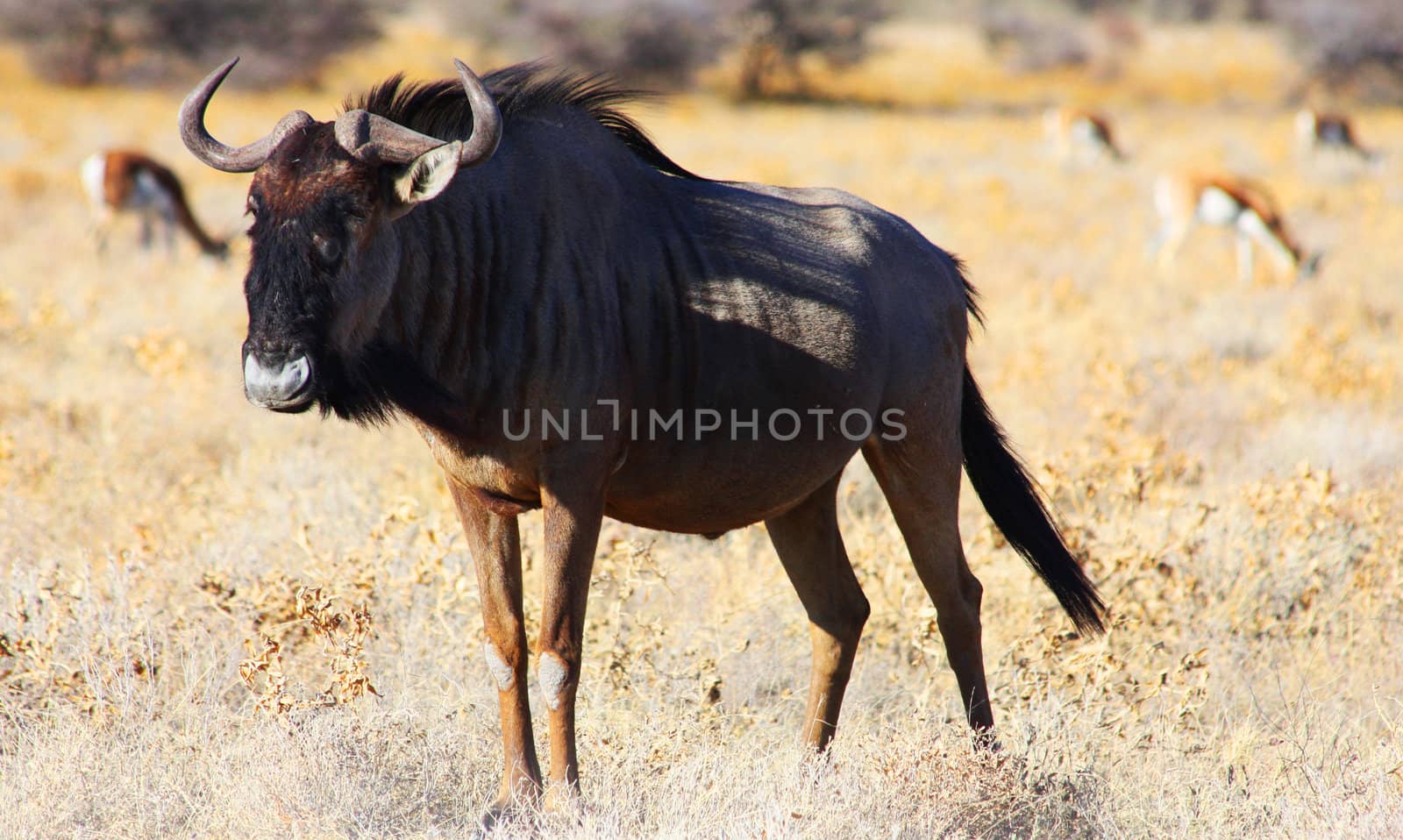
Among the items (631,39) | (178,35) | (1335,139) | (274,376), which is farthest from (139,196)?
(631,39)

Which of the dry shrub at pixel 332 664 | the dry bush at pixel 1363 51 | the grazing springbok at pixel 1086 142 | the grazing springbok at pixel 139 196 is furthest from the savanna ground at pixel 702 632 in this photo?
the dry bush at pixel 1363 51

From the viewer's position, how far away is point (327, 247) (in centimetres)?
302

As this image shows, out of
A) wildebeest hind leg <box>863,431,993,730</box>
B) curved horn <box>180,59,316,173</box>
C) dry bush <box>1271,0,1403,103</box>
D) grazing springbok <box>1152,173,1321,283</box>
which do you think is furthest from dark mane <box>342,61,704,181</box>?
dry bush <box>1271,0,1403,103</box>

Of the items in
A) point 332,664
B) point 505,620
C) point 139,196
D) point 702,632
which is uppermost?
point 505,620

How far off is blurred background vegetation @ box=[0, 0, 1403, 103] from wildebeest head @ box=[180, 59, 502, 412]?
3299 cm

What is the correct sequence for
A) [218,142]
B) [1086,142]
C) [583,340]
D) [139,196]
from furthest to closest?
[1086,142], [139,196], [583,340], [218,142]

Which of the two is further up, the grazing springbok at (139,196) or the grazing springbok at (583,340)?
the grazing springbok at (583,340)

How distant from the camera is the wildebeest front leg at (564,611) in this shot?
11.2 ft

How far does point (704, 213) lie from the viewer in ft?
13.0

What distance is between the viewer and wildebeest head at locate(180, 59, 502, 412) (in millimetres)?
2975

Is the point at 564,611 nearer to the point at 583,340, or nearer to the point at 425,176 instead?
the point at 583,340

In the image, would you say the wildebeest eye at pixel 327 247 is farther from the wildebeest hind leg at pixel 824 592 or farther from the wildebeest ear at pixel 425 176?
the wildebeest hind leg at pixel 824 592

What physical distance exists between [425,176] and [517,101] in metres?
0.67

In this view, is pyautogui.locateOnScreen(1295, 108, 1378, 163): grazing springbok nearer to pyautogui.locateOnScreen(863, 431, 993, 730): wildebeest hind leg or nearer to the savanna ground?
the savanna ground
